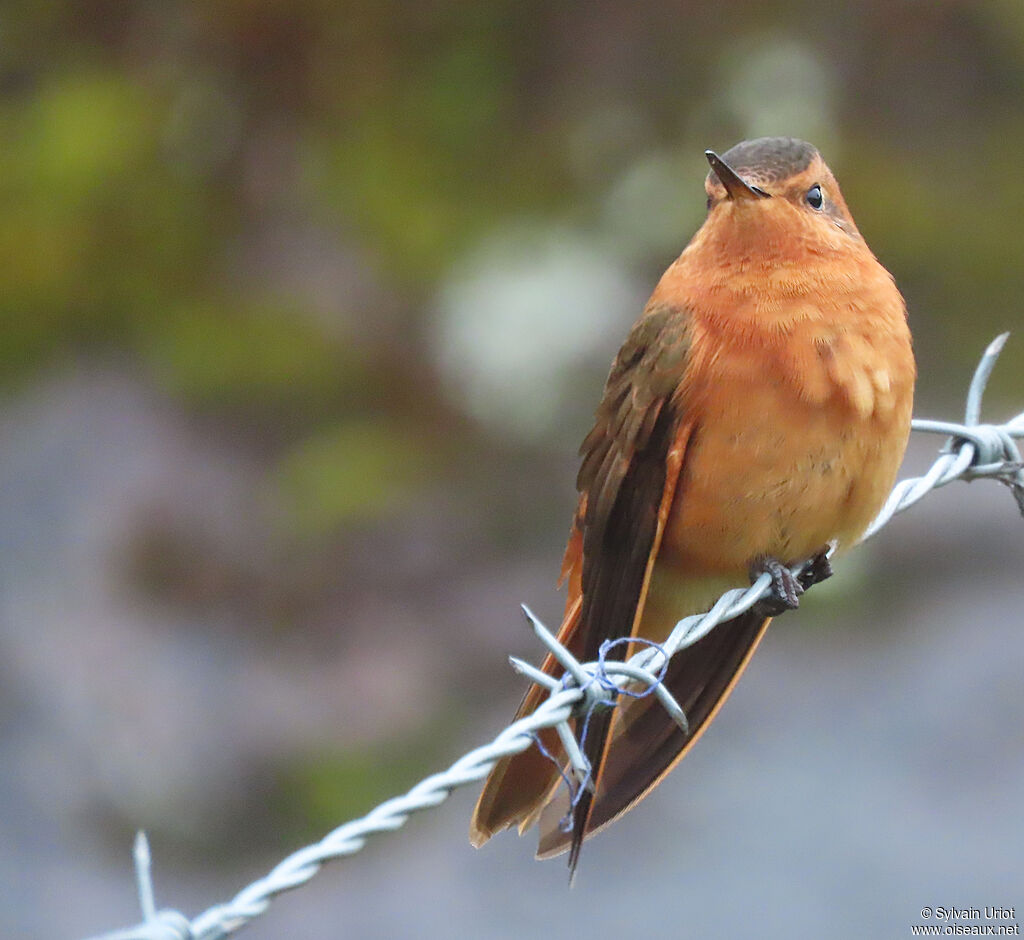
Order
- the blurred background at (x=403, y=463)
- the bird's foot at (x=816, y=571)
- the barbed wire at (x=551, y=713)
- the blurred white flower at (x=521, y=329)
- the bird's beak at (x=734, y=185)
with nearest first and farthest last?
the barbed wire at (x=551, y=713)
the bird's beak at (x=734, y=185)
the bird's foot at (x=816, y=571)
the blurred background at (x=403, y=463)
the blurred white flower at (x=521, y=329)

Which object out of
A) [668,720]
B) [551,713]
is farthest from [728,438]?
[551,713]

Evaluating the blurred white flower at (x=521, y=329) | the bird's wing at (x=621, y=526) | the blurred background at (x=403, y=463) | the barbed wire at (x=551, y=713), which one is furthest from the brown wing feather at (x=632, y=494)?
the blurred white flower at (x=521, y=329)

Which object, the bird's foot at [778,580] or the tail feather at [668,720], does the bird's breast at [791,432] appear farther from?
the tail feather at [668,720]

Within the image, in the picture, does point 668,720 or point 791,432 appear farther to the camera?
point 668,720

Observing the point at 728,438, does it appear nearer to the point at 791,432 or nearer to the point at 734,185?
the point at 791,432

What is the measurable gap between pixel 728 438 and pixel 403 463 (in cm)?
372

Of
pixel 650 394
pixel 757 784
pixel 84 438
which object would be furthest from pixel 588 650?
pixel 84 438

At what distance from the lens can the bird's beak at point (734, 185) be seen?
322 centimetres

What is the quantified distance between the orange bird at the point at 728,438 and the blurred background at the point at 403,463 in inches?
85.0

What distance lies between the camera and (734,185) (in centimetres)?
327

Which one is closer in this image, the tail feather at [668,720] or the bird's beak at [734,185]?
the bird's beak at [734,185]

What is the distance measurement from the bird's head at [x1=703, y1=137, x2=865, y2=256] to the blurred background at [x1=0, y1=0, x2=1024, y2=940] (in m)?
2.73

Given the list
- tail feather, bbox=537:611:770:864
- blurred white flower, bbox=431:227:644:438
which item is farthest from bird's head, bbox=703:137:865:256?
blurred white flower, bbox=431:227:644:438

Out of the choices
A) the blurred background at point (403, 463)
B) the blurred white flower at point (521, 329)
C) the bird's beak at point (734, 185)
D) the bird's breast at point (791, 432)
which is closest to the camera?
the bird's breast at point (791, 432)
